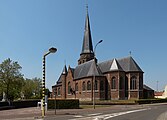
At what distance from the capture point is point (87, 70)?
74.3 m

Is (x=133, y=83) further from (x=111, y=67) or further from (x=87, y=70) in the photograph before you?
(x=87, y=70)

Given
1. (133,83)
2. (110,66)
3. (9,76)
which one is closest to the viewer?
(9,76)

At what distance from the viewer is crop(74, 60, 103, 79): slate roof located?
69.7 metres

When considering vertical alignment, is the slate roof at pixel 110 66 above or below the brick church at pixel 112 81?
above

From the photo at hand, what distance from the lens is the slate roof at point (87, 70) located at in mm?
69688

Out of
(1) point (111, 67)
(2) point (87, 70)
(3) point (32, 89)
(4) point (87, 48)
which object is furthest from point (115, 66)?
(3) point (32, 89)

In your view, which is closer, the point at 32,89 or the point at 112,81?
the point at 112,81

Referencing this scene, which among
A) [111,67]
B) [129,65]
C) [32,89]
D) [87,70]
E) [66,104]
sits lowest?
[66,104]

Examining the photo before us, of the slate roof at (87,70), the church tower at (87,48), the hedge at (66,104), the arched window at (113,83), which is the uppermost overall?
the church tower at (87,48)

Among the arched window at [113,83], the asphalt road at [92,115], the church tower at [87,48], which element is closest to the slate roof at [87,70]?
the arched window at [113,83]

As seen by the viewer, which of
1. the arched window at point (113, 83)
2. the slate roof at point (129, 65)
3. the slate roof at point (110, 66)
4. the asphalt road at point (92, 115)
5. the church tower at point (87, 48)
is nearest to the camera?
the asphalt road at point (92, 115)

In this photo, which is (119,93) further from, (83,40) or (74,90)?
(83,40)

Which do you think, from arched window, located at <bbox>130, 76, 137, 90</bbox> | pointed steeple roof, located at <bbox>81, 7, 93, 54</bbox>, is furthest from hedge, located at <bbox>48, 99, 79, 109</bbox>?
pointed steeple roof, located at <bbox>81, 7, 93, 54</bbox>

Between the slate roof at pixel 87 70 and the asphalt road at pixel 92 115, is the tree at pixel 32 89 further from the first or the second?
the asphalt road at pixel 92 115
